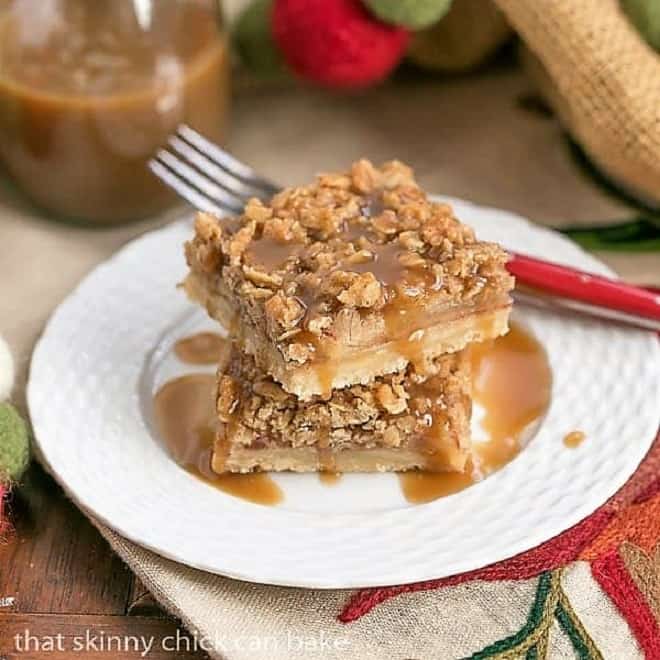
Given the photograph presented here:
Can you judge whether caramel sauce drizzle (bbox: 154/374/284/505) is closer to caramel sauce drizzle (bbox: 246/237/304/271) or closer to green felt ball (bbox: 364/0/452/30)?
caramel sauce drizzle (bbox: 246/237/304/271)

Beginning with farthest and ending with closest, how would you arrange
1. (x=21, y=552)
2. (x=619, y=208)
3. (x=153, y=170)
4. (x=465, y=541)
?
(x=619, y=208)
(x=153, y=170)
(x=21, y=552)
(x=465, y=541)

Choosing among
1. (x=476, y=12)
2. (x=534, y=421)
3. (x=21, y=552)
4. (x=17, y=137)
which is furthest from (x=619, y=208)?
(x=21, y=552)

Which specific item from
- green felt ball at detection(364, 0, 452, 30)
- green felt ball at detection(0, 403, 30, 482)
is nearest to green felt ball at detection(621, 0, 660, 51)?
green felt ball at detection(364, 0, 452, 30)

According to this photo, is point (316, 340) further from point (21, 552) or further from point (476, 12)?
point (476, 12)

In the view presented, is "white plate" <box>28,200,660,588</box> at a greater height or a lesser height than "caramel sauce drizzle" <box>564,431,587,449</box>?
lesser

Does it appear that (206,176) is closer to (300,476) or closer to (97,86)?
(97,86)

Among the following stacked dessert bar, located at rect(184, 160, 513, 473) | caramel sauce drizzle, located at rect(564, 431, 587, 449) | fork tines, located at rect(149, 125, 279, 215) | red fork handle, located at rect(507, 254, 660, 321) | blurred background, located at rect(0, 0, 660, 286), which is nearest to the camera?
stacked dessert bar, located at rect(184, 160, 513, 473)

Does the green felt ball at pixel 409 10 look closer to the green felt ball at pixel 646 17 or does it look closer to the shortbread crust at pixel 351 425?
the green felt ball at pixel 646 17

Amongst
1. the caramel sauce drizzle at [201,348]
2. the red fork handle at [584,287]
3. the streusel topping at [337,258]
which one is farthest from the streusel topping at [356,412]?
the red fork handle at [584,287]
